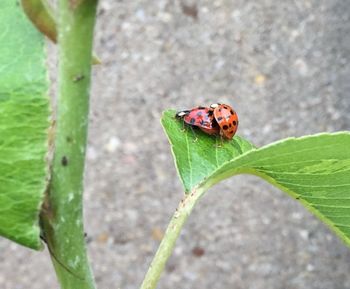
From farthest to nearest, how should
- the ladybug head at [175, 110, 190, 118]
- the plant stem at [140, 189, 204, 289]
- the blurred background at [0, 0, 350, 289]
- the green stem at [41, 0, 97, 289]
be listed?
the blurred background at [0, 0, 350, 289] → the ladybug head at [175, 110, 190, 118] → the plant stem at [140, 189, 204, 289] → the green stem at [41, 0, 97, 289]

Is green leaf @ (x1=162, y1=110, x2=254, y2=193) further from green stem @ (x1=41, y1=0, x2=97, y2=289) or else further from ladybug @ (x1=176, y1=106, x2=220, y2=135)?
green stem @ (x1=41, y1=0, x2=97, y2=289)

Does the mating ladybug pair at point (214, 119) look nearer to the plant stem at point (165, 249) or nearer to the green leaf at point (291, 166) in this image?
the green leaf at point (291, 166)

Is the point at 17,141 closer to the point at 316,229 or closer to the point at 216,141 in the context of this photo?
the point at 216,141

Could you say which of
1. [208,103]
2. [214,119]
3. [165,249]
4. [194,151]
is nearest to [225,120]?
[214,119]

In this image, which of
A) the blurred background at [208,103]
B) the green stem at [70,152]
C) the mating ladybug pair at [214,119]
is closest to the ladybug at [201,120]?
the mating ladybug pair at [214,119]

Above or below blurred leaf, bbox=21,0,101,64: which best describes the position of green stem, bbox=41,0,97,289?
below

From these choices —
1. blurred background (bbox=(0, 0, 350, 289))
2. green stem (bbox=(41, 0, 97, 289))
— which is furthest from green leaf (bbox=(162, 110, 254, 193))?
blurred background (bbox=(0, 0, 350, 289))

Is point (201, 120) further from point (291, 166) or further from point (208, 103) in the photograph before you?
point (208, 103)
